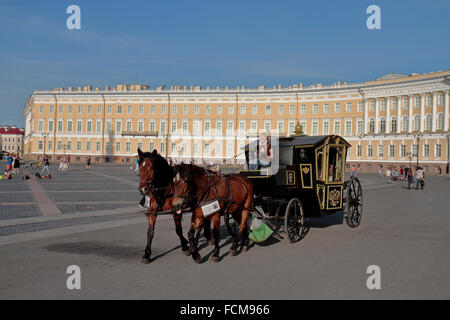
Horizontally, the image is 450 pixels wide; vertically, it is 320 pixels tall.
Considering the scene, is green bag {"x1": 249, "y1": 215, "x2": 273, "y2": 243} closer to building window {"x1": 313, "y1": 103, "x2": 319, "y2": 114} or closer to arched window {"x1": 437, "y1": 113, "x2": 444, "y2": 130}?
arched window {"x1": 437, "y1": 113, "x2": 444, "y2": 130}

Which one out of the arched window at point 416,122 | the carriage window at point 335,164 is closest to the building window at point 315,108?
the arched window at point 416,122

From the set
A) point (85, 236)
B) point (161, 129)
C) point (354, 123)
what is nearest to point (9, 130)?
point (161, 129)

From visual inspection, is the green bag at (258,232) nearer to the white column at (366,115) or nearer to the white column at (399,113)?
the white column at (399,113)

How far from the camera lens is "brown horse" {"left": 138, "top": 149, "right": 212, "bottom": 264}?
250 inches

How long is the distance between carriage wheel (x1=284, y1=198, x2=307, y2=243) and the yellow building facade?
56524mm

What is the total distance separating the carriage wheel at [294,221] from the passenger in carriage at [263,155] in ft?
3.43

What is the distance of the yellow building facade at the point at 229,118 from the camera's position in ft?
219

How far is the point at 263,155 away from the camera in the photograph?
9461 mm

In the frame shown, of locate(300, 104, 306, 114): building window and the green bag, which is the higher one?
locate(300, 104, 306, 114): building window

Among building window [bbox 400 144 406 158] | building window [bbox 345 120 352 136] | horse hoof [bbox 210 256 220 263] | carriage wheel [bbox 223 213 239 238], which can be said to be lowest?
horse hoof [bbox 210 256 220 263]

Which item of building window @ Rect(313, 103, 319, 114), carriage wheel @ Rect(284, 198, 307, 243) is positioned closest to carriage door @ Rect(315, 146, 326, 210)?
carriage wheel @ Rect(284, 198, 307, 243)

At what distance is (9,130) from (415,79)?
162097 millimetres
